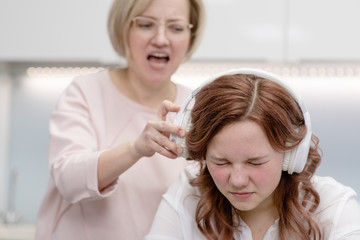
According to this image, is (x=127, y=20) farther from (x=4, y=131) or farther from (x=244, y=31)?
(x=4, y=131)

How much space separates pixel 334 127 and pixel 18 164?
1595 millimetres

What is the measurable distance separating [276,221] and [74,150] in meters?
0.50

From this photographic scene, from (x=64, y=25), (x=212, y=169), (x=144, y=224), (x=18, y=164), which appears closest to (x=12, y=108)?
(x=18, y=164)

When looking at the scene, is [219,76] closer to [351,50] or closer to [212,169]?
[212,169]

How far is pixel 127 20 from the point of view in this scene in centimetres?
137

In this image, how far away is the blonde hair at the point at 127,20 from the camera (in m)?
1.35

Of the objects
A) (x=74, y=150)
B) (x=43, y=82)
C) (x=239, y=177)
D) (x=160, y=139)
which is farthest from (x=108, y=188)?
(x=43, y=82)

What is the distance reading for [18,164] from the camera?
274 centimetres

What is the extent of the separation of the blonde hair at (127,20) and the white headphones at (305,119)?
39 cm

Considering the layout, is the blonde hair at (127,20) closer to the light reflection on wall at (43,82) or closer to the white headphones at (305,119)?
the white headphones at (305,119)

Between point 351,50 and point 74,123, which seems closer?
point 74,123

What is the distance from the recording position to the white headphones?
1016 millimetres

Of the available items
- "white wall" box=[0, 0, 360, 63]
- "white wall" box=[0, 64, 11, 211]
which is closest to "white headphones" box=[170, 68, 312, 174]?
"white wall" box=[0, 0, 360, 63]

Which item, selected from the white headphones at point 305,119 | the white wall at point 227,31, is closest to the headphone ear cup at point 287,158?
the white headphones at point 305,119
